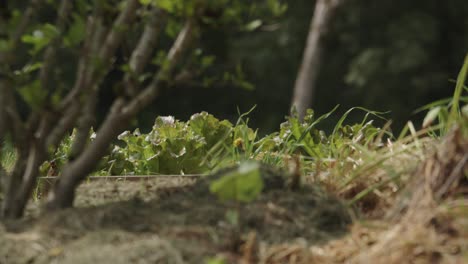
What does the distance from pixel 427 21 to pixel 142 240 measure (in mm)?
19505

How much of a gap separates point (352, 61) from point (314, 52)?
1021cm

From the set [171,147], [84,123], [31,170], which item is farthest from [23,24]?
[171,147]

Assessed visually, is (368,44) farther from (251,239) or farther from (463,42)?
(251,239)

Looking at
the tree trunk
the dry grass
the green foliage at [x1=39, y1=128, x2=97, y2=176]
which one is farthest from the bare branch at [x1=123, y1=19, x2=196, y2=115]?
the tree trunk

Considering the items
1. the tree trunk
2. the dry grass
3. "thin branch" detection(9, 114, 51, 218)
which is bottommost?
the dry grass

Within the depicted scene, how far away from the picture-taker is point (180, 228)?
213 centimetres

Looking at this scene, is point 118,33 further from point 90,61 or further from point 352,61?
point 352,61

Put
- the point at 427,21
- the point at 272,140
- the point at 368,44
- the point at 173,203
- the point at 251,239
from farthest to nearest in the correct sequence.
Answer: the point at 368,44 < the point at 427,21 < the point at 272,140 < the point at 173,203 < the point at 251,239

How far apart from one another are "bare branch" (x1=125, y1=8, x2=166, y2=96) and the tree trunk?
28.5 ft

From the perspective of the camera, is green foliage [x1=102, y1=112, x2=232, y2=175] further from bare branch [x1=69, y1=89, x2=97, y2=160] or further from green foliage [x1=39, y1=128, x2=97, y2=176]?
bare branch [x1=69, y1=89, x2=97, y2=160]

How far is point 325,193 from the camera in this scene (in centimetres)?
252

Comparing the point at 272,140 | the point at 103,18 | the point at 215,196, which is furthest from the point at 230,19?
the point at 272,140

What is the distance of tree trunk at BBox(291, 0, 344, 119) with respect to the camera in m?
11.4

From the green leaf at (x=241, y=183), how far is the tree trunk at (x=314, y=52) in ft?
29.7
